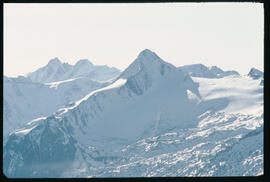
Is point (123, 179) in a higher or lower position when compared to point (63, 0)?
lower

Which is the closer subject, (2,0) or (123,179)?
(123,179)

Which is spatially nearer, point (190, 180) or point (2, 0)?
point (190, 180)
